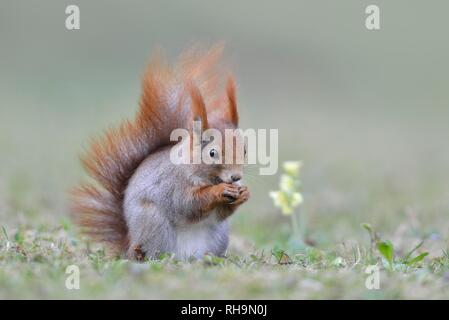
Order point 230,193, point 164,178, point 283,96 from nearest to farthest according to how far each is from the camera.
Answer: point 230,193, point 164,178, point 283,96

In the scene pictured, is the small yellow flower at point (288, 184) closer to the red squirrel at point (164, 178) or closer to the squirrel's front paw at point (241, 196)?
the red squirrel at point (164, 178)

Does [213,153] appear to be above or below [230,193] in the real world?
above

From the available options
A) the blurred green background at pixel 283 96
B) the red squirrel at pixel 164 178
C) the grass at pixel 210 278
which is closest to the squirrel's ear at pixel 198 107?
the red squirrel at pixel 164 178

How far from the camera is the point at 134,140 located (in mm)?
4793

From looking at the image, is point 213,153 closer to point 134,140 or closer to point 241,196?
point 241,196

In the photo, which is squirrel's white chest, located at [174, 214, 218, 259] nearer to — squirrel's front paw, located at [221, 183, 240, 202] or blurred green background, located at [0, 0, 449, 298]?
squirrel's front paw, located at [221, 183, 240, 202]

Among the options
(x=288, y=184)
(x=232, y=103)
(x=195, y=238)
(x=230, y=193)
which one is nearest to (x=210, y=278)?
(x=230, y=193)

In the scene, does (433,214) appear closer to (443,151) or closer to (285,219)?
(285,219)

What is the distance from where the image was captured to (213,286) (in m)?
3.43

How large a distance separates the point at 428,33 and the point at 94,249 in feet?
48.2

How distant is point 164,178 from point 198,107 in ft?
1.52

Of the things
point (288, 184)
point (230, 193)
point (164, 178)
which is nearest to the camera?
point (230, 193)

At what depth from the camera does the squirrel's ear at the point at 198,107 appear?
4348 millimetres

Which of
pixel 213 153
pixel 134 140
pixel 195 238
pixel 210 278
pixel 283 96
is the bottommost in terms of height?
pixel 210 278
